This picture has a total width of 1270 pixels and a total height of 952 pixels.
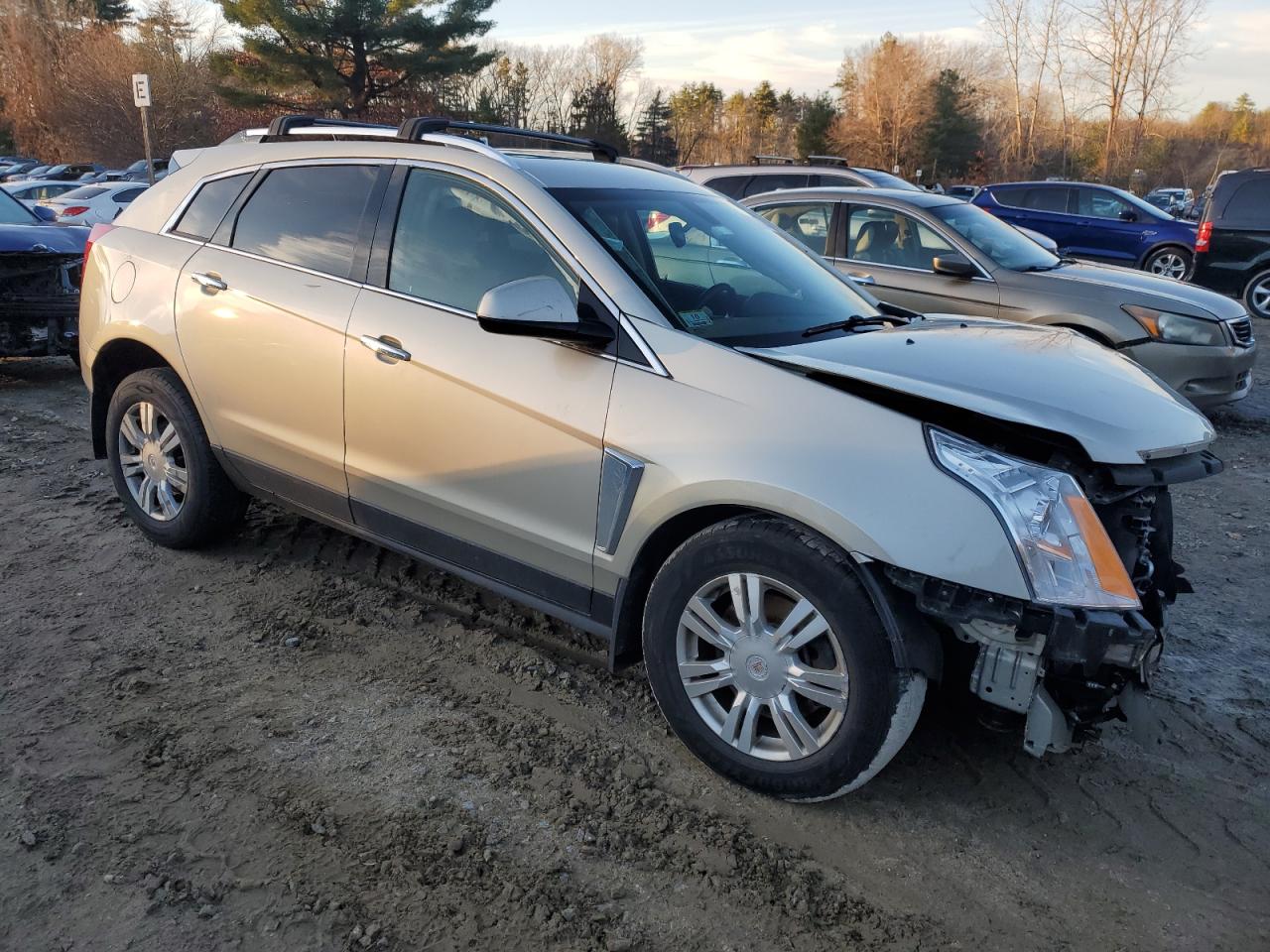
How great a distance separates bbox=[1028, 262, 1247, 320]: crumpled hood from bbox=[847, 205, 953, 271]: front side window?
2.60 feet

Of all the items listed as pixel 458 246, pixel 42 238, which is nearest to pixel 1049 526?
pixel 458 246

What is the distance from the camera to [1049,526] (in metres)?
2.51

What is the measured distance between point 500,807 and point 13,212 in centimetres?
812

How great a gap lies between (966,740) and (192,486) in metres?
3.36

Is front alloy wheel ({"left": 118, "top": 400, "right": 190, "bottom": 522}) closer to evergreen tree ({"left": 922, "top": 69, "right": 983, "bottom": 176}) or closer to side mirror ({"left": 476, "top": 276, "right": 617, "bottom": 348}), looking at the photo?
side mirror ({"left": 476, "top": 276, "right": 617, "bottom": 348})

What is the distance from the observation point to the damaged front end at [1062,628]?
2449mm

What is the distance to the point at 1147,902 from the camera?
254 centimetres

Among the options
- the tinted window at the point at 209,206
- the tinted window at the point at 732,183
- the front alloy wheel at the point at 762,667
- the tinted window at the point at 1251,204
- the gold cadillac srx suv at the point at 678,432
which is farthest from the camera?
the tinted window at the point at 1251,204

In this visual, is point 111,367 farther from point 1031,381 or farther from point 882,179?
point 882,179

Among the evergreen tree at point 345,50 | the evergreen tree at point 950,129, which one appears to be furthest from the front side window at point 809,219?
the evergreen tree at point 950,129

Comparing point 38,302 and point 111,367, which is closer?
point 111,367

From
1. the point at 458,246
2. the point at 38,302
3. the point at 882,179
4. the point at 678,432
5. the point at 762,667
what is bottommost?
the point at 38,302

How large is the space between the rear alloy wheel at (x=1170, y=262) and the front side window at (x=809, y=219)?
10.2 metres

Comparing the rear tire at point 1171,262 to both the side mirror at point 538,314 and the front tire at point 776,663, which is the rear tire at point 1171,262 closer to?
the side mirror at point 538,314
